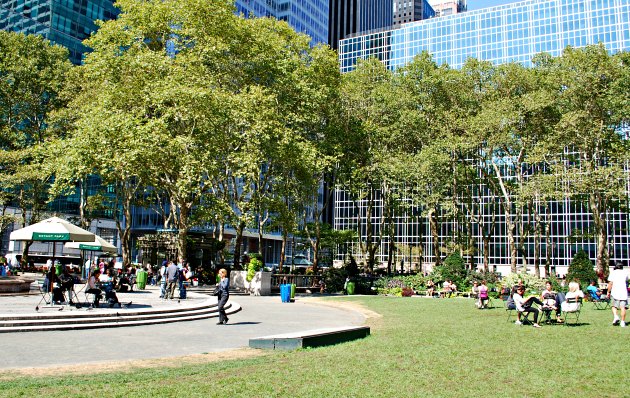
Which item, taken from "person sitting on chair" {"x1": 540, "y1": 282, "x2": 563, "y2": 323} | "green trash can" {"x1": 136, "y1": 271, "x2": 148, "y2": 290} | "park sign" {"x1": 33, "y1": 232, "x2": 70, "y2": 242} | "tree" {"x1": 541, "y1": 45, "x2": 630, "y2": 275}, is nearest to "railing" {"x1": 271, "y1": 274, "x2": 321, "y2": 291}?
"green trash can" {"x1": 136, "y1": 271, "x2": 148, "y2": 290}

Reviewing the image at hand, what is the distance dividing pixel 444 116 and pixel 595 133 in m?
11.1

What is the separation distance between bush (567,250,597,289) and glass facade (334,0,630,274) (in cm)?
3999

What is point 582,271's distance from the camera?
33.4 metres

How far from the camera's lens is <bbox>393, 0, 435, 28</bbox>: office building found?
175 meters

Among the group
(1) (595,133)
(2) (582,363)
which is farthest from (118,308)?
(1) (595,133)

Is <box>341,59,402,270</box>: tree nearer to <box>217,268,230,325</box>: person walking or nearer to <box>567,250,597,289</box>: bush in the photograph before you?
<box>567,250,597,289</box>: bush

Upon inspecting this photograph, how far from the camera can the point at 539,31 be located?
3848 inches

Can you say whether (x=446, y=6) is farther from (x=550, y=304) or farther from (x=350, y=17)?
(x=550, y=304)

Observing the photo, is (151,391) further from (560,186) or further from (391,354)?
(560,186)

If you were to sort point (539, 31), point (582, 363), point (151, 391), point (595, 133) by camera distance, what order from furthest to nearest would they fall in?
point (539, 31) < point (595, 133) < point (582, 363) < point (151, 391)

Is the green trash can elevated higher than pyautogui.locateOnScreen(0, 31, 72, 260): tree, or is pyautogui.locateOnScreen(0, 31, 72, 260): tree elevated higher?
pyautogui.locateOnScreen(0, 31, 72, 260): tree

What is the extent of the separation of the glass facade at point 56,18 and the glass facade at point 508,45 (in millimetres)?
44334

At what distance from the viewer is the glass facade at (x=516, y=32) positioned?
9138cm

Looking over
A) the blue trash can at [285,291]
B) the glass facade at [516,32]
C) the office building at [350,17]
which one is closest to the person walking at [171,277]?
the blue trash can at [285,291]
